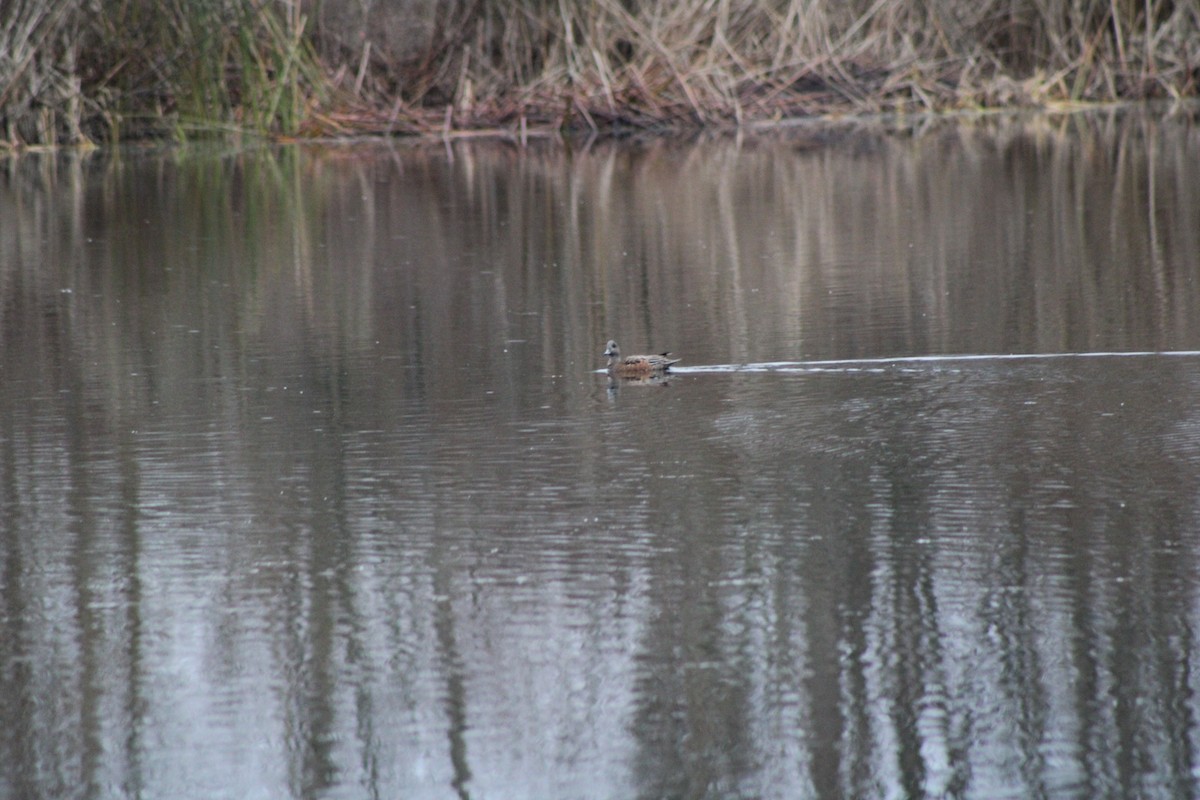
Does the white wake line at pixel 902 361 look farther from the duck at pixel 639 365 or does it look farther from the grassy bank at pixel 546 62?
the grassy bank at pixel 546 62

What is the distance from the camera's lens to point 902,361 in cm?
705

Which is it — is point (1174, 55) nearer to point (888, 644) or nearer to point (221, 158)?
point (221, 158)

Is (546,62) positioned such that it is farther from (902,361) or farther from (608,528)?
(608,528)

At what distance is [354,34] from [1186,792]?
62.5 feet

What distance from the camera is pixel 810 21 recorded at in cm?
2112

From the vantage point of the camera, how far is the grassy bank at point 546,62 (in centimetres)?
1938

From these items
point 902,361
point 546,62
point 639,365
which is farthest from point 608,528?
point 546,62

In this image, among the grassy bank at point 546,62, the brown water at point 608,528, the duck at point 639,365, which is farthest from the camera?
the grassy bank at point 546,62

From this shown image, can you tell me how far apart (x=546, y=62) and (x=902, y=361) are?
14.4 metres

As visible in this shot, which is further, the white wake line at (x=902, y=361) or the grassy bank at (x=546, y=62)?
the grassy bank at (x=546, y=62)

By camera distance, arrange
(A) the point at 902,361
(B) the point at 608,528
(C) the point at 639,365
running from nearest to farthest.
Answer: (B) the point at 608,528, (C) the point at 639,365, (A) the point at 902,361

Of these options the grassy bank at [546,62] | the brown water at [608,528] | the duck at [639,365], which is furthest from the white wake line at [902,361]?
the grassy bank at [546,62]

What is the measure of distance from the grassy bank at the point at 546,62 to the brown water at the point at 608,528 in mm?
9337

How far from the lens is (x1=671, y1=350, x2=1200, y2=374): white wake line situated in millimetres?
6931
